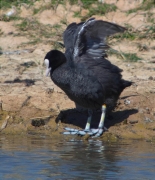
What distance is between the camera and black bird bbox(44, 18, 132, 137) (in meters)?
8.99

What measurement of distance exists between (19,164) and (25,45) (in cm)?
439

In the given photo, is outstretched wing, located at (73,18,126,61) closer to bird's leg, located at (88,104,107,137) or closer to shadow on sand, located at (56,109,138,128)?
bird's leg, located at (88,104,107,137)

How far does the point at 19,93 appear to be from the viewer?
1010cm

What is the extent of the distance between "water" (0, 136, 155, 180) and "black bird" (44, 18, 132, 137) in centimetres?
58

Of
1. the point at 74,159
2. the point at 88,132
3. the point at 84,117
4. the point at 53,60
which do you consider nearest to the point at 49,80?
the point at 84,117

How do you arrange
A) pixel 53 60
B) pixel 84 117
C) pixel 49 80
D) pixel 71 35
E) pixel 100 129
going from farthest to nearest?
1. pixel 49 80
2. pixel 84 117
3. pixel 71 35
4. pixel 100 129
5. pixel 53 60

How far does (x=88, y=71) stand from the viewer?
9125 millimetres

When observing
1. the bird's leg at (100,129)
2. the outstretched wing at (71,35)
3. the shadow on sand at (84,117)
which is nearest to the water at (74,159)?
the bird's leg at (100,129)

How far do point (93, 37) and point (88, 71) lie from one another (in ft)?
1.71

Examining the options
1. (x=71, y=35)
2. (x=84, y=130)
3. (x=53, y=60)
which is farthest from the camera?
(x=71, y=35)

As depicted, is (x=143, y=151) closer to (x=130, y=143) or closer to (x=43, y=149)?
(x=130, y=143)

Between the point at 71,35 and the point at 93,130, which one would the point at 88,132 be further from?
the point at 71,35

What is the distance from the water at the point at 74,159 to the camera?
735cm

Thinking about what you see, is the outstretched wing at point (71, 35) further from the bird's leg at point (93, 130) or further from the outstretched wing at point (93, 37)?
the bird's leg at point (93, 130)
